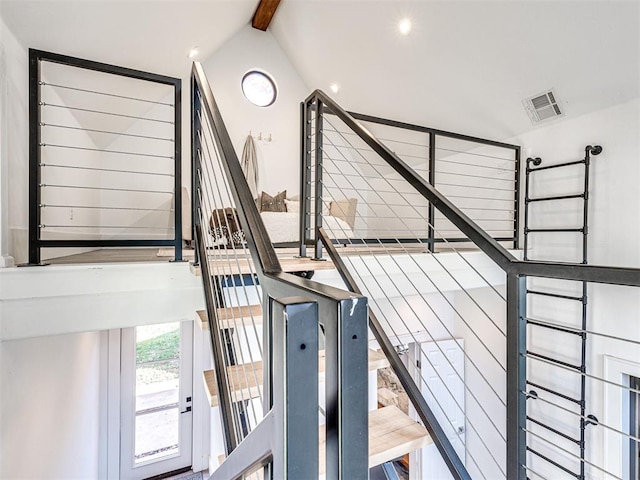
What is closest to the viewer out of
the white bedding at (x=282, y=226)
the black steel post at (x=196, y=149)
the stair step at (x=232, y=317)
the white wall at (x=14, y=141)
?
the stair step at (x=232, y=317)

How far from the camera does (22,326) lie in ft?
5.11

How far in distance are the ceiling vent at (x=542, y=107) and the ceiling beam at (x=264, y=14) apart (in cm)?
336

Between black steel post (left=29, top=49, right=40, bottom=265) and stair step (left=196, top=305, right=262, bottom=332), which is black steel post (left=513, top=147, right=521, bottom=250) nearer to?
stair step (left=196, top=305, right=262, bottom=332)

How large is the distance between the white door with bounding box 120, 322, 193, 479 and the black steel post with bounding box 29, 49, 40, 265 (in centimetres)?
285

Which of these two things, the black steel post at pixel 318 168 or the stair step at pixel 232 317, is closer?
the stair step at pixel 232 317

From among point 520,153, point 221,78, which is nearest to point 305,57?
point 221,78

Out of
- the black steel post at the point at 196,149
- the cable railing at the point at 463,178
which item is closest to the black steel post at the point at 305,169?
the cable railing at the point at 463,178

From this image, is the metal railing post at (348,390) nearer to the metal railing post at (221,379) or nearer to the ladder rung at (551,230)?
the metal railing post at (221,379)

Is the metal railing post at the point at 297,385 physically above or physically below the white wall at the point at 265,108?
below

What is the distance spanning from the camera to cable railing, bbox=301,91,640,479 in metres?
1.08

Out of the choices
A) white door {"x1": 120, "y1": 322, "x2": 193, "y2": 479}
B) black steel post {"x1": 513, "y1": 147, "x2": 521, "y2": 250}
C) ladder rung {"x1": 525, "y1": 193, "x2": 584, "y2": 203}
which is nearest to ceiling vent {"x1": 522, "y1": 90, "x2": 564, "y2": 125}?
black steel post {"x1": 513, "y1": 147, "x2": 521, "y2": 250}

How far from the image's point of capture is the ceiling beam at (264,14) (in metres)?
4.47

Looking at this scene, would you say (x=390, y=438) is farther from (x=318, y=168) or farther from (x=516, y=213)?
(x=516, y=213)

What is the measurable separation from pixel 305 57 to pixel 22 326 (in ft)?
15.3
